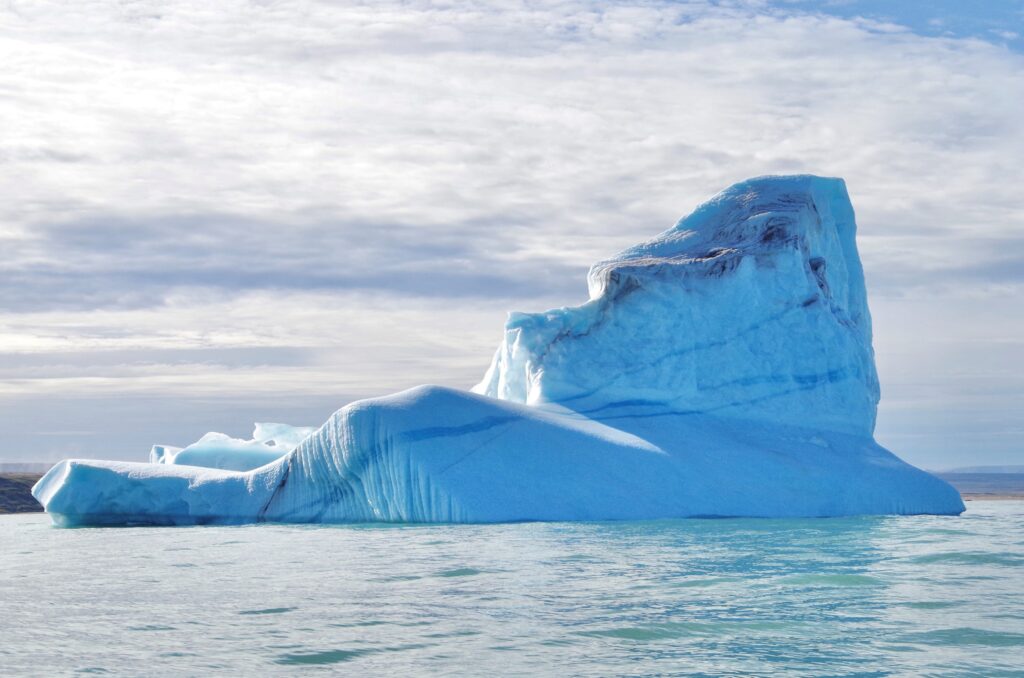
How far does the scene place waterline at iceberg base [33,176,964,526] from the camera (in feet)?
43.8

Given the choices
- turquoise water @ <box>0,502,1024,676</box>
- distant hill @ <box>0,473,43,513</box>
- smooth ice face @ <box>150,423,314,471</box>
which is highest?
smooth ice face @ <box>150,423,314,471</box>

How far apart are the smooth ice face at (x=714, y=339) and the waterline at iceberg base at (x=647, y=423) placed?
29 millimetres

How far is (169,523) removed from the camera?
48.6ft

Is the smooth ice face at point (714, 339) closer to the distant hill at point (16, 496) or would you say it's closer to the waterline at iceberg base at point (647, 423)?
the waterline at iceberg base at point (647, 423)

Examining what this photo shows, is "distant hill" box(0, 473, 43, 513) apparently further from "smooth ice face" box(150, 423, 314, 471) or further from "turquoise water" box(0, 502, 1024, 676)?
"turquoise water" box(0, 502, 1024, 676)

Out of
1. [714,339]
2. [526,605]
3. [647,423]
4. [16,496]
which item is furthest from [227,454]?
[16,496]

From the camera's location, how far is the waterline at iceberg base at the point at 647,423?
526 inches

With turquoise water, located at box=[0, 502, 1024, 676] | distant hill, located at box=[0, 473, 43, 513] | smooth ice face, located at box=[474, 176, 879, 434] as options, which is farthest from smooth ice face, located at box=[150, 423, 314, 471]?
distant hill, located at box=[0, 473, 43, 513]

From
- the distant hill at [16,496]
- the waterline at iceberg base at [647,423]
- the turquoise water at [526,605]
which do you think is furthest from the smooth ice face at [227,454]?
the distant hill at [16,496]

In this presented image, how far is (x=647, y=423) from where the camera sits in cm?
1561

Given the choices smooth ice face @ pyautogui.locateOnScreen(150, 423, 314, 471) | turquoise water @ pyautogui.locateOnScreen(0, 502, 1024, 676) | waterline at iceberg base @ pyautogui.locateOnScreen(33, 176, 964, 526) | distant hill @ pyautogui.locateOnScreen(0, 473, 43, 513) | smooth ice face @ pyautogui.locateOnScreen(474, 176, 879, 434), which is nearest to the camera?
turquoise water @ pyautogui.locateOnScreen(0, 502, 1024, 676)

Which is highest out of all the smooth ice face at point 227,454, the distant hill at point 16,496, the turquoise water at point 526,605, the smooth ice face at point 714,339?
the smooth ice face at point 714,339

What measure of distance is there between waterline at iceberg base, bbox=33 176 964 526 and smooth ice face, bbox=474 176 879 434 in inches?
1.1

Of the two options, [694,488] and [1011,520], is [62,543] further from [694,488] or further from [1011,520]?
[1011,520]
